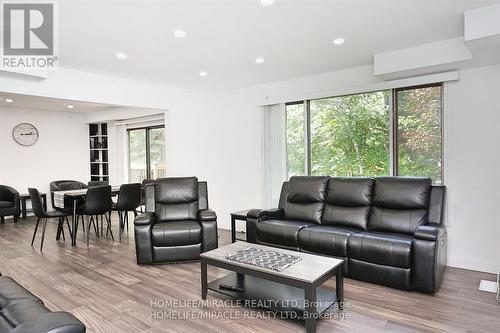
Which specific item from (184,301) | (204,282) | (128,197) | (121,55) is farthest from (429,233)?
(128,197)

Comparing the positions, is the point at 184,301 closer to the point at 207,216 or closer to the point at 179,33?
the point at 207,216

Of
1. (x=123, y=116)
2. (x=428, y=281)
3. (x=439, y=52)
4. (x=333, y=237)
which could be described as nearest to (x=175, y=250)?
(x=333, y=237)

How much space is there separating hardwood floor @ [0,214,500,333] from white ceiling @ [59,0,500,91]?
8.23ft

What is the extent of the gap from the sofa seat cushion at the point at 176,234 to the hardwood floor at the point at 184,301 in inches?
10.9

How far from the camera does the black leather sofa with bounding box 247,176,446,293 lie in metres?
2.97

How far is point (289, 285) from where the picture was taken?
2.36 m

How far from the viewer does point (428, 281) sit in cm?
290

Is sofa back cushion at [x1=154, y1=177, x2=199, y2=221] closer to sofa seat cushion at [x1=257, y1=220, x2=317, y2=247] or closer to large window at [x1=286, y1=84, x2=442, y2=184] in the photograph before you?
sofa seat cushion at [x1=257, y1=220, x2=317, y2=247]

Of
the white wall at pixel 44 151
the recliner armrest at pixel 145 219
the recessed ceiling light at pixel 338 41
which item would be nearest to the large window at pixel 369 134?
the recessed ceiling light at pixel 338 41

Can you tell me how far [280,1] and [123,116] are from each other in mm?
5845

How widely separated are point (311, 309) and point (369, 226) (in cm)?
173

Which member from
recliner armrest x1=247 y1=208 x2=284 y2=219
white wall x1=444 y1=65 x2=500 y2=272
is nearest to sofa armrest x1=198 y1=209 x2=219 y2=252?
recliner armrest x1=247 y1=208 x2=284 y2=219

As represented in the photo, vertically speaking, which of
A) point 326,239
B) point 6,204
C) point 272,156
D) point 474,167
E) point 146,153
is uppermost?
point 146,153

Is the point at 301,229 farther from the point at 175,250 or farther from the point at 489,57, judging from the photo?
the point at 489,57
